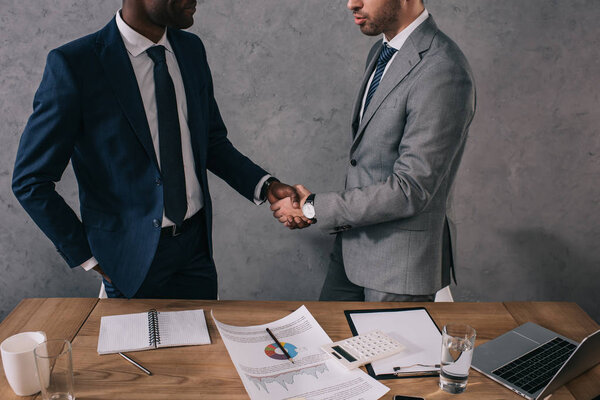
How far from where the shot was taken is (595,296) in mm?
2928

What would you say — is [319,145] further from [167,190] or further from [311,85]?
[167,190]

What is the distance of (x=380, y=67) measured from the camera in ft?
6.55

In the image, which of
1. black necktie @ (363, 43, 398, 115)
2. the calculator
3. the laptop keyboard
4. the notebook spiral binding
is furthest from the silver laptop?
black necktie @ (363, 43, 398, 115)

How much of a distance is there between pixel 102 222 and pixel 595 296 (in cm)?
264

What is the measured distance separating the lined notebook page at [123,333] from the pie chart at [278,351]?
0.31 meters

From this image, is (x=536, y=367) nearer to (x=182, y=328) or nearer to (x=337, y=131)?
(x=182, y=328)

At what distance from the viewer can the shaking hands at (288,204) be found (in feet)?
6.97

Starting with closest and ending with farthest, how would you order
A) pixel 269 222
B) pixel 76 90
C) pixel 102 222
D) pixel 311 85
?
pixel 76 90 → pixel 102 222 → pixel 311 85 → pixel 269 222

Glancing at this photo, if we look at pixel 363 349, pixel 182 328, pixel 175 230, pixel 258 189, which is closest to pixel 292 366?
pixel 363 349

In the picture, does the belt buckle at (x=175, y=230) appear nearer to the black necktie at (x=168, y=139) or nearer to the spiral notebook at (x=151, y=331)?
the black necktie at (x=168, y=139)

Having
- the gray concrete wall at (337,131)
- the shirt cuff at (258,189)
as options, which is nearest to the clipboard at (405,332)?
the shirt cuff at (258,189)

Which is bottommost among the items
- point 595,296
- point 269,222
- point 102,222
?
point 595,296

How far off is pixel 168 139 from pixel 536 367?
130cm

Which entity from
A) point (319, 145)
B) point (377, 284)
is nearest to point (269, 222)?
point (319, 145)
